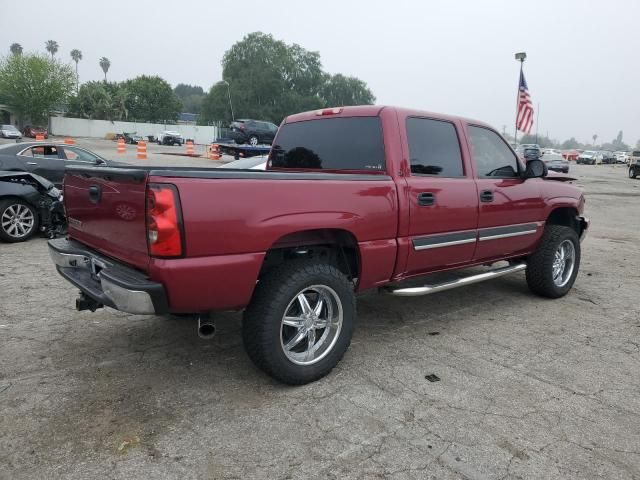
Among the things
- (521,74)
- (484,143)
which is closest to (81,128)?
(521,74)

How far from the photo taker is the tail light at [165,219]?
2586 millimetres

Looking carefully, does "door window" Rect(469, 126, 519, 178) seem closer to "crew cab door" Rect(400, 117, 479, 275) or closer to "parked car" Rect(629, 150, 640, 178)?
"crew cab door" Rect(400, 117, 479, 275)

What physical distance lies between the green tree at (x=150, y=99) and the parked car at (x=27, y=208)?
73.9 m

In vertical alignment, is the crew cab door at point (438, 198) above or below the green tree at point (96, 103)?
below

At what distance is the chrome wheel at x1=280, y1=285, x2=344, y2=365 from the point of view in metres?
3.26

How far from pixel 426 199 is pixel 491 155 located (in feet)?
4.04

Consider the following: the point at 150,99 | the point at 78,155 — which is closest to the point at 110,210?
the point at 78,155

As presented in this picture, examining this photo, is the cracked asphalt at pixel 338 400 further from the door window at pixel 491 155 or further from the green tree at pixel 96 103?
the green tree at pixel 96 103

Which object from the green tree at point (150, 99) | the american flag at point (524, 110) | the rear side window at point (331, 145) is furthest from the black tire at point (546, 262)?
the green tree at point (150, 99)

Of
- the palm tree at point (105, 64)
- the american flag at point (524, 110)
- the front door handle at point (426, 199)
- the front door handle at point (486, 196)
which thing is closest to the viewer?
the front door handle at point (426, 199)

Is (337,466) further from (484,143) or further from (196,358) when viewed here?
(484,143)

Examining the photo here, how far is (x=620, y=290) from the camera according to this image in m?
5.77

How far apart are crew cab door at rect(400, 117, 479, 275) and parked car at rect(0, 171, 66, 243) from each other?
568 cm

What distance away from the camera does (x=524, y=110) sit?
64.3 ft
